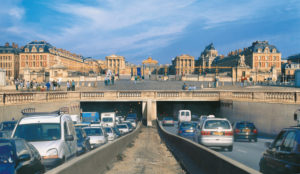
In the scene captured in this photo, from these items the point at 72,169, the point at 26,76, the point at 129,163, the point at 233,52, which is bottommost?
the point at 129,163

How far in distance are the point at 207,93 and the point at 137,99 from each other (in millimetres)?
8802

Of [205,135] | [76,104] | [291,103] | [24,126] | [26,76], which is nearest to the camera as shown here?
[24,126]

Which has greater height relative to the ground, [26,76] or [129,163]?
[26,76]

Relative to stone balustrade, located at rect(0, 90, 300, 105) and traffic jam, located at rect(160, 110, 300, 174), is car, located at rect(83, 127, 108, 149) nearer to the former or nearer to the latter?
traffic jam, located at rect(160, 110, 300, 174)

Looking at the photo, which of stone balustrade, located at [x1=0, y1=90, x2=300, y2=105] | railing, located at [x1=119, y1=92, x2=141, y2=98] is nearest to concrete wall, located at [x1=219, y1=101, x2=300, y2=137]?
stone balustrade, located at [x1=0, y1=90, x2=300, y2=105]

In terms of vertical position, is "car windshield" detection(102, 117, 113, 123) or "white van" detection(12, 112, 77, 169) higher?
"white van" detection(12, 112, 77, 169)

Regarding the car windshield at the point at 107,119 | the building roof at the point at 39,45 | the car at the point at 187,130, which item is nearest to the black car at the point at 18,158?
the car at the point at 187,130

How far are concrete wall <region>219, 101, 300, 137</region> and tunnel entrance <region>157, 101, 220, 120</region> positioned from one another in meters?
12.0

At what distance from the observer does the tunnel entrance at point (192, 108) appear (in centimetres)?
5719

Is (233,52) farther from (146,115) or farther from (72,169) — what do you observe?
(72,169)

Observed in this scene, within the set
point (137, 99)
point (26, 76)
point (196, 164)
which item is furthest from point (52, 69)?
point (196, 164)

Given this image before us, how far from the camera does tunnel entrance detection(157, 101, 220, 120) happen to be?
57188 millimetres

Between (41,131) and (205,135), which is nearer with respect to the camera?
(41,131)

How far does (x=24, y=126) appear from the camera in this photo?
1267 cm
